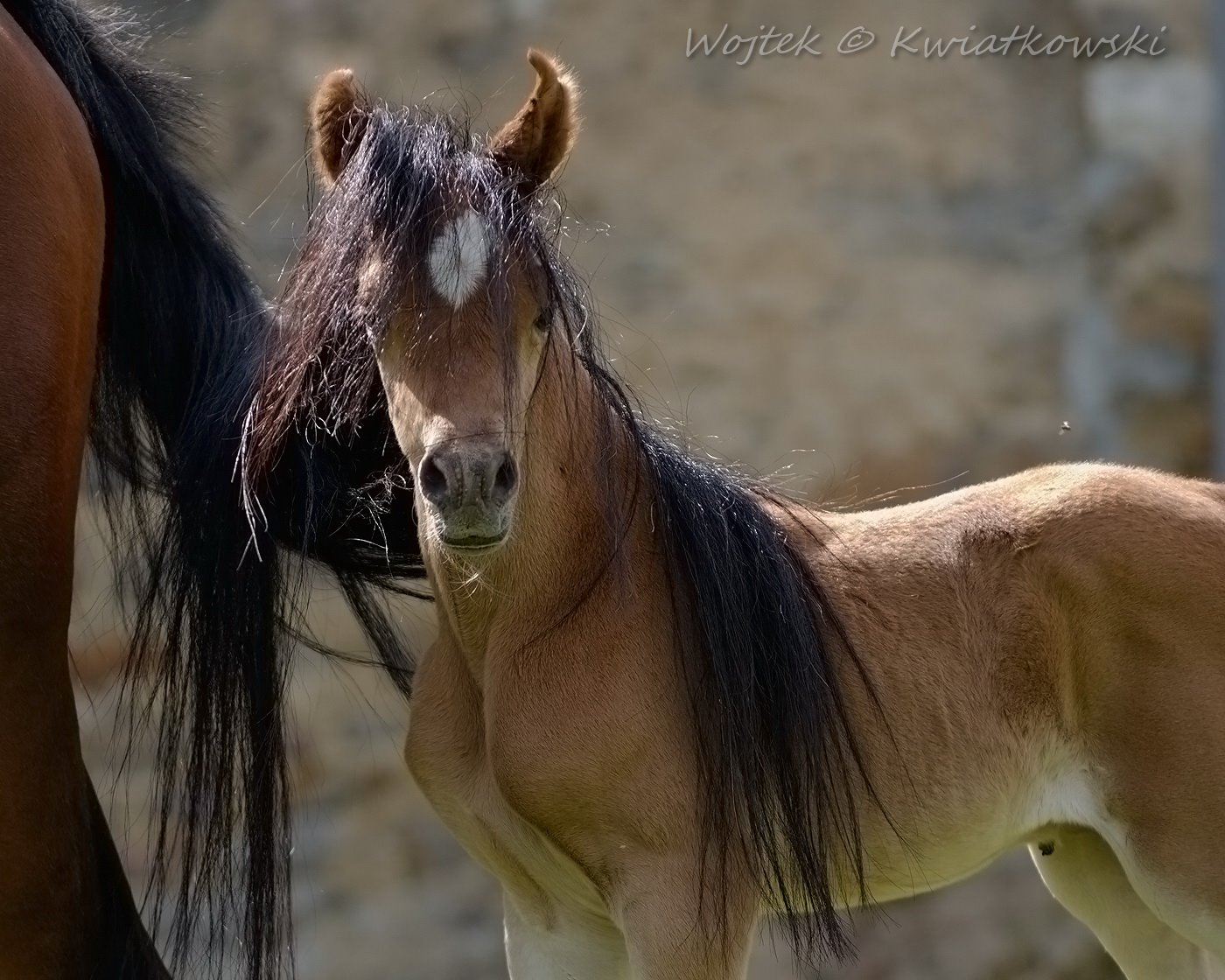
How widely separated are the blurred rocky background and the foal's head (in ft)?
8.67

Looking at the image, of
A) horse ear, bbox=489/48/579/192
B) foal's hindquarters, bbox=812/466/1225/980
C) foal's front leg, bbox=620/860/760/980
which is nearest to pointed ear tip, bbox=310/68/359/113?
horse ear, bbox=489/48/579/192

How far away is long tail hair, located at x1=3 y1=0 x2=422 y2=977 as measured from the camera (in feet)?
7.47

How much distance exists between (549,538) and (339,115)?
685 mm

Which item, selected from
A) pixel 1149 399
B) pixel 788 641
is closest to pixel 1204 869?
pixel 788 641

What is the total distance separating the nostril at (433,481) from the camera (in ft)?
6.33

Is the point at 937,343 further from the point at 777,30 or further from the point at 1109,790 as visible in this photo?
the point at 1109,790

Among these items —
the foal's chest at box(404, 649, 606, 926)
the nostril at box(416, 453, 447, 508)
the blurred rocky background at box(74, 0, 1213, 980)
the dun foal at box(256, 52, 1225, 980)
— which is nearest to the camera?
the nostril at box(416, 453, 447, 508)

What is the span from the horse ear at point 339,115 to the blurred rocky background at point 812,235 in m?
2.57

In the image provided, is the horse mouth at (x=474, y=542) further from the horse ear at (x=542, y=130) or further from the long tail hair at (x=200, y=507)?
the horse ear at (x=542, y=130)

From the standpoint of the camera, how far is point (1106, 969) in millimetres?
4758

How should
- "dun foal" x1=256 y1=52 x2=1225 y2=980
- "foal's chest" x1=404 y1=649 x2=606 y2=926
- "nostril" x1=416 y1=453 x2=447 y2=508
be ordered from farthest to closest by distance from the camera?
"foal's chest" x1=404 y1=649 x2=606 y2=926 → "dun foal" x1=256 y1=52 x2=1225 y2=980 → "nostril" x1=416 y1=453 x2=447 y2=508

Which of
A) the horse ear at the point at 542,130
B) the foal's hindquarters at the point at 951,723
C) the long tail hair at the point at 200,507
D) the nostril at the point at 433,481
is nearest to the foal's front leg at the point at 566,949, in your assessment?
the foal's hindquarters at the point at 951,723

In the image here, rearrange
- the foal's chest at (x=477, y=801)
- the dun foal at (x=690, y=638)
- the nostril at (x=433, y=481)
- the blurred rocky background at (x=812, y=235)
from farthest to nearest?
the blurred rocky background at (x=812, y=235) → the foal's chest at (x=477, y=801) → the dun foal at (x=690, y=638) → the nostril at (x=433, y=481)

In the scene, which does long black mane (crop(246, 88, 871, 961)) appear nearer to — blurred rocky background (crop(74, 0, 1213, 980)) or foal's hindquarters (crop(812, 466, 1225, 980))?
foal's hindquarters (crop(812, 466, 1225, 980))
